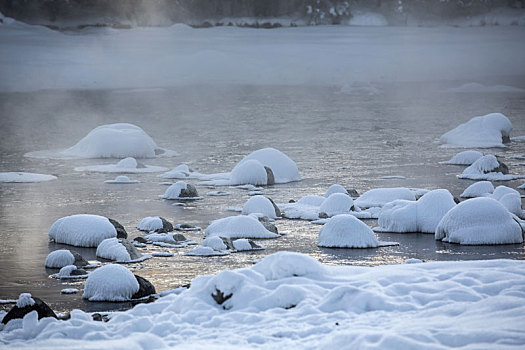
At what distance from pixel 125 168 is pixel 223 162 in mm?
3951

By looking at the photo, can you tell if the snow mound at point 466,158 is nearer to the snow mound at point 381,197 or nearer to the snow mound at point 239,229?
the snow mound at point 381,197

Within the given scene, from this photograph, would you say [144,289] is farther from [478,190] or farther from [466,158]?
[466,158]

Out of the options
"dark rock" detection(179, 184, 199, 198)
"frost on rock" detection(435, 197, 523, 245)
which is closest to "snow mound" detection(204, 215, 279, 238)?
"frost on rock" detection(435, 197, 523, 245)

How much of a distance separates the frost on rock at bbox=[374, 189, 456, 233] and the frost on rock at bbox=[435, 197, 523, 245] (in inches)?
29.3

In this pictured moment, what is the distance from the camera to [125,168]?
2341cm

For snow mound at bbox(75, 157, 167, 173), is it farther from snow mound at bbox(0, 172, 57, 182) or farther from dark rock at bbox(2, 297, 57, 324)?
dark rock at bbox(2, 297, 57, 324)

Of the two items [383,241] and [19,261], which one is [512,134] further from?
[19,261]

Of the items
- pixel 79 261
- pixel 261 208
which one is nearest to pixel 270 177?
pixel 261 208

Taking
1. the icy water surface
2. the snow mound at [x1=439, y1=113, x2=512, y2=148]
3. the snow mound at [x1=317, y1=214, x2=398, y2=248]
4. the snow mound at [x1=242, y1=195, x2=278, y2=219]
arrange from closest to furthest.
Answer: the icy water surface
the snow mound at [x1=317, y1=214, x2=398, y2=248]
the snow mound at [x1=242, y1=195, x2=278, y2=219]
the snow mound at [x1=439, y1=113, x2=512, y2=148]

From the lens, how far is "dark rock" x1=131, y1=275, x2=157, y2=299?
969 centimetres

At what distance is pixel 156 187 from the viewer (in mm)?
19859

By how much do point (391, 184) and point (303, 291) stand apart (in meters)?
12.0

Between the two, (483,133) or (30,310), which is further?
(483,133)

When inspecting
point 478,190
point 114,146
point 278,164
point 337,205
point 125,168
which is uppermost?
point 114,146
